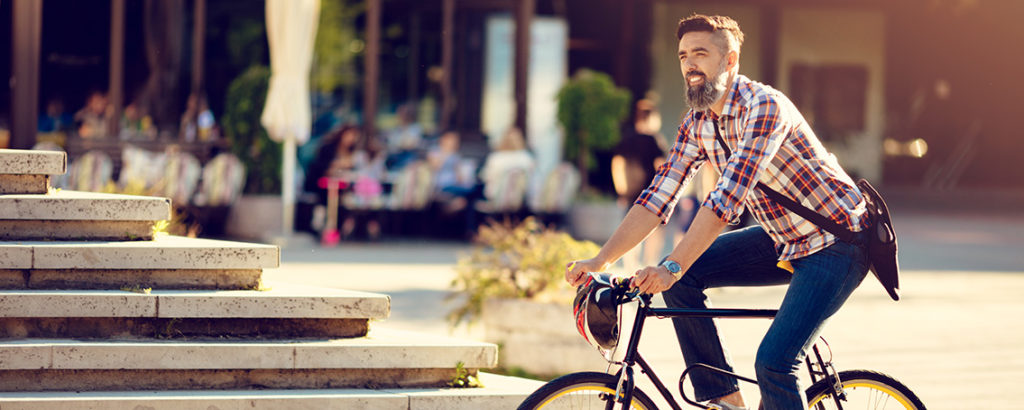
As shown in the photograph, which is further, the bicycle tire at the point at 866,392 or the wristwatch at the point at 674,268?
the bicycle tire at the point at 866,392

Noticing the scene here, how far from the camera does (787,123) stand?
12.3 feet

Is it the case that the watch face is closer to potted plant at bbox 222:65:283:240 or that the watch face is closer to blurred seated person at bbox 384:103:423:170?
potted plant at bbox 222:65:283:240

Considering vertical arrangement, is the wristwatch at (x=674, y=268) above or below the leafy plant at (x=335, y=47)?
below

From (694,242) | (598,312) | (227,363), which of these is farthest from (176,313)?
(694,242)

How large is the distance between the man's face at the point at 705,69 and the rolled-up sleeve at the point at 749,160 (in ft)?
0.44

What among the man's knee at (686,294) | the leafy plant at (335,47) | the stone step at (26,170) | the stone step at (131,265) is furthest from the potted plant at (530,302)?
the leafy plant at (335,47)

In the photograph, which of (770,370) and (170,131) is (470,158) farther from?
(770,370)

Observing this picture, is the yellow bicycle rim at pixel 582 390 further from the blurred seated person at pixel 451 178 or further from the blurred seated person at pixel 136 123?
the blurred seated person at pixel 136 123

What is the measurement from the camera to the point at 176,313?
16.8 feet

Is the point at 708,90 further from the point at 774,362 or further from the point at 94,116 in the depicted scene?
the point at 94,116

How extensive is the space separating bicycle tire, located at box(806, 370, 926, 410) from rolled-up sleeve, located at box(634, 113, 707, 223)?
722mm

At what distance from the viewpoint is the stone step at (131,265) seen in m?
5.26

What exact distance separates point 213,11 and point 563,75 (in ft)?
24.9

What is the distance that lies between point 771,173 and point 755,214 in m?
0.19
